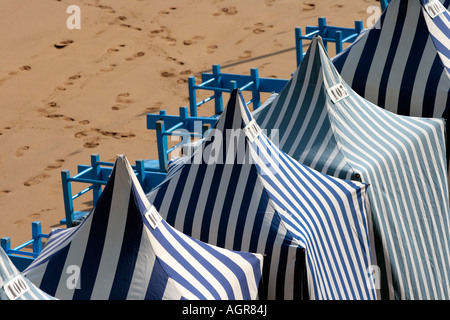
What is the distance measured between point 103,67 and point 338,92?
648 cm

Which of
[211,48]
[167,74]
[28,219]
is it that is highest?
[211,48]

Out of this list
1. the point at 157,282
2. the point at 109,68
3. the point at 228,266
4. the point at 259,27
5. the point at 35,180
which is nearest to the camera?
the point at 157,282

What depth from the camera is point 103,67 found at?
11.7 m

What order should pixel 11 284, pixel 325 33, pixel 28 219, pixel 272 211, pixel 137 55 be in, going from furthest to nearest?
pixel 137 55
pixel 325 33
pixel 28 219
pixel 272 211
pixel 11 284

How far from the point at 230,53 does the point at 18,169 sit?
3676 millimetres

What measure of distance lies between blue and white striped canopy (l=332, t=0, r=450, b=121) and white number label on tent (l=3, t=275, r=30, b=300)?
378 cm

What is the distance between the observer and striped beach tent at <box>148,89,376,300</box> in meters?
4.73

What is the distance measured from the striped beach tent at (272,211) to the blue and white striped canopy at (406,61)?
153 centimetres

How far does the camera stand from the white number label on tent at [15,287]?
3551 millimetres

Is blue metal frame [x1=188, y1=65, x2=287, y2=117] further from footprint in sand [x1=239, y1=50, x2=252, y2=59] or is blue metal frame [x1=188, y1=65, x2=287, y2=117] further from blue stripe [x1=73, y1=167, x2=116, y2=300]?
blue stripe [x1=73, y1=167, x2=116, y2=300]

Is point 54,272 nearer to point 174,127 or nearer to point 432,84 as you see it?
point 174,127

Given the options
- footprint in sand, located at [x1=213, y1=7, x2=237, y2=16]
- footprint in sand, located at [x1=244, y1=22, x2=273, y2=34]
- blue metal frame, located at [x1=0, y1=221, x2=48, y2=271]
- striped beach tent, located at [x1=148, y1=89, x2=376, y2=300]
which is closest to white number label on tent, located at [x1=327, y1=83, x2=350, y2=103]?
striped beach tent, located at [x1=148, y1=89, x2=376, y2=300]

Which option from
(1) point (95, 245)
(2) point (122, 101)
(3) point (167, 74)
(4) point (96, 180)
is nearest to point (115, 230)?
(1) point (95, 245)
